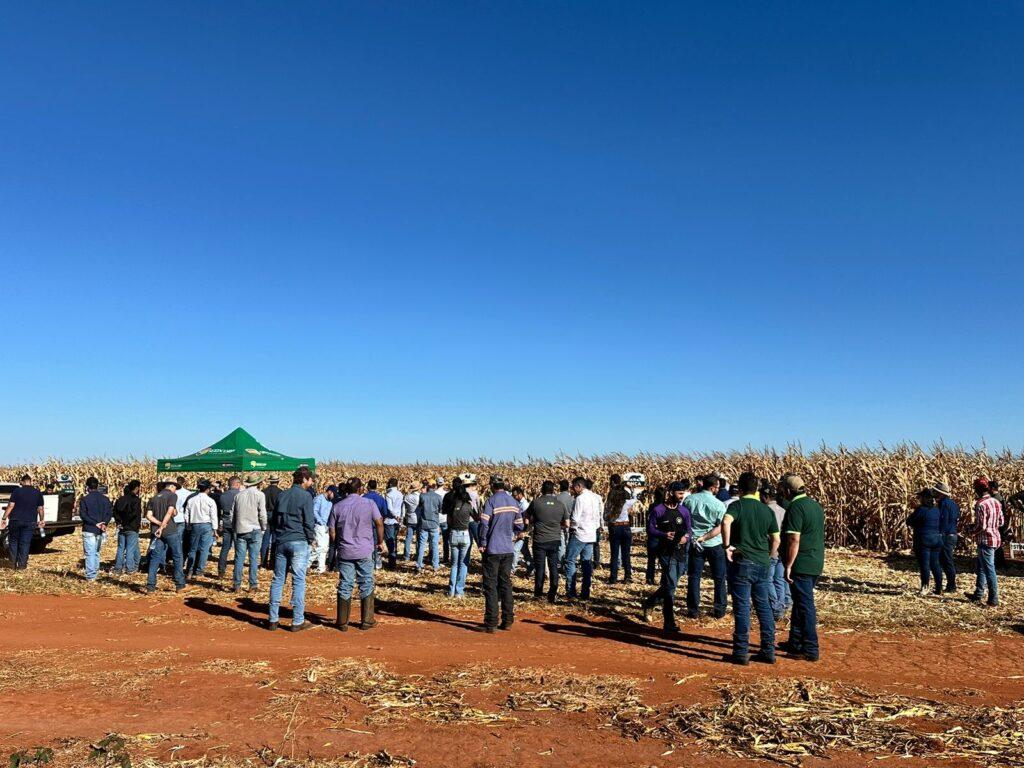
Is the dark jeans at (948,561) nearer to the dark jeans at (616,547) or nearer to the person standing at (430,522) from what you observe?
the dark jeans at (616,547)

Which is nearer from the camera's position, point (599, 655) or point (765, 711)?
point (765, 711)

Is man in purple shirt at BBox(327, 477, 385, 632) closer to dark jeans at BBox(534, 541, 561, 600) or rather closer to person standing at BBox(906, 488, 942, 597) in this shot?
dark jeans at BBox(534, 541, 561, 600)

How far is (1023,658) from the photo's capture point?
897 centimetres

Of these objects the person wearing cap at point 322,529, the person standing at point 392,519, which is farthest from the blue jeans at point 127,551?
the person standing at point 392,519

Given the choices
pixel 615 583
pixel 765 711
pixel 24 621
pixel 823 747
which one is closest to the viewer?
pixel 823 747

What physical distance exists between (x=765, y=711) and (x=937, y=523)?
870 cm

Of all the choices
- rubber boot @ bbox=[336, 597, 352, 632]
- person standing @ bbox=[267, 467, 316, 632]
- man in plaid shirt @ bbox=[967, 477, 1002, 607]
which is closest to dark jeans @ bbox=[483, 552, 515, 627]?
rubber boot @ bbox=[336, 597, 352, 632]

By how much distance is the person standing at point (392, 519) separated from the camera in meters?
16.8

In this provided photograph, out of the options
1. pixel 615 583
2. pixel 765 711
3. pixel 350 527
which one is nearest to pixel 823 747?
pixel 765 711

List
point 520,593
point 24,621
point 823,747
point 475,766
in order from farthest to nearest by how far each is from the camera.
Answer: point 520,593 → point 24,621 → point 823,747 → point 475,766

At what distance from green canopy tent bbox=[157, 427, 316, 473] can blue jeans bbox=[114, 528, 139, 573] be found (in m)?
6.36

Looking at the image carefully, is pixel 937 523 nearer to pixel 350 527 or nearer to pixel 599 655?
pixel 599 655

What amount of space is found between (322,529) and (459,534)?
13.2 feet

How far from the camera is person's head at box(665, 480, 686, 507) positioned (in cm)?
1112
